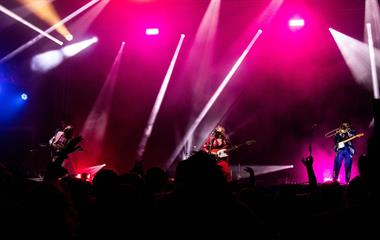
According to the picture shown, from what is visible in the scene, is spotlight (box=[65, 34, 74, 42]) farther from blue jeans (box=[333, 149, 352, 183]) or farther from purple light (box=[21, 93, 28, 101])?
blue jeans (box=[333, 149, 352, 183])

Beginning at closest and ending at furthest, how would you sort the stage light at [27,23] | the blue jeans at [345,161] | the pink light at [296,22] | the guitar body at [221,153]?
the blue jeans at [345,161]
the guitar body at [221,153]
the stage light at [27,23]
the pink light at [296,22]

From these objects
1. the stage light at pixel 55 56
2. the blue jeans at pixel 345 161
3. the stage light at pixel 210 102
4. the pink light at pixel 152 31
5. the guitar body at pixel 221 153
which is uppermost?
the pink light at pixel 152 31

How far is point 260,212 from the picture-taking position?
9.77 feet

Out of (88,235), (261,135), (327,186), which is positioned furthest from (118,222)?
(261,135)

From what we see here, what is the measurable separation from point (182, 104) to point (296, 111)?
3.58 metres

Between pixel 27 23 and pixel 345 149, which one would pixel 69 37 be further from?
pixel 345 149

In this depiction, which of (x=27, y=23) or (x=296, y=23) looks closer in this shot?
(x=27, y=23)

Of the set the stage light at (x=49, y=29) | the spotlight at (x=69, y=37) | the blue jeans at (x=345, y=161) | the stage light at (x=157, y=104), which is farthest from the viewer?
the stage light at (x=157, y=104)

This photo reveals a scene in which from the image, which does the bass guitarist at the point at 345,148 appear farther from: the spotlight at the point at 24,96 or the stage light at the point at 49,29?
the spotlight at the point at 24,96

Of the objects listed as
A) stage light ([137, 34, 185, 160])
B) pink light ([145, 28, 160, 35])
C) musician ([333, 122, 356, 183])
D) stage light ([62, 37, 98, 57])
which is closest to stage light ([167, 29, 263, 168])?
stage light ([137, 34, 185, 160])

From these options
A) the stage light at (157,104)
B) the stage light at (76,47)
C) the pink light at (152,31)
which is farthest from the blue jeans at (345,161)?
the stage light at (76,47)

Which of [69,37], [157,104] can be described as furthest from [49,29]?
[157,104]

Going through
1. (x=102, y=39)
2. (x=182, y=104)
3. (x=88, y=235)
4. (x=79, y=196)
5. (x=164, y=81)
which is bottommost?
(x=88, y=235)

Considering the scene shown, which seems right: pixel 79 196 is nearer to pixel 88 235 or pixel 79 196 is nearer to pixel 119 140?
pixel 88 235
